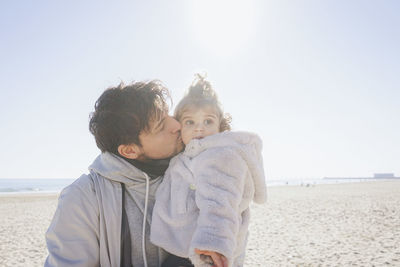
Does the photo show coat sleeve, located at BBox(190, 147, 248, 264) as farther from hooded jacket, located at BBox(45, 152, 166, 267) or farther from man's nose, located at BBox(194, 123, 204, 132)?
hooded jacket, located at BBox(45, 152, 166, 267)

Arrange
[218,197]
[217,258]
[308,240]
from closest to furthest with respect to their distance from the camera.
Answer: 1. [217,258]
2. [218,197]
3. [308,240]

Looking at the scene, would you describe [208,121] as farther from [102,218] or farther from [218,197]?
[102,218]

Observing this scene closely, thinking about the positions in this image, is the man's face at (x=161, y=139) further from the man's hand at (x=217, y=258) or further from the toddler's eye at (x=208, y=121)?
the man's hand at (x=217, y=258)

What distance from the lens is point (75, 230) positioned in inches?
77.5

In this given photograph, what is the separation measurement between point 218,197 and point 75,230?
0.94 m

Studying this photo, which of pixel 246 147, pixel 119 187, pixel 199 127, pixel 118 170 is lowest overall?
pixel 119 187

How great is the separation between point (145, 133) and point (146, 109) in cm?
19

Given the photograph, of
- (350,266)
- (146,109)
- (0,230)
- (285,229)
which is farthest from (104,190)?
(0,230)

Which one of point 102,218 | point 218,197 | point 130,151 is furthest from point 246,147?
point 102,218

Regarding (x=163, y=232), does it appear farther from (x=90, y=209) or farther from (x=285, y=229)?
(x=285, y=229)

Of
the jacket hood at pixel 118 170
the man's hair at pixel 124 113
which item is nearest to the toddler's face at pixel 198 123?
the man's hair at pixel 124 113

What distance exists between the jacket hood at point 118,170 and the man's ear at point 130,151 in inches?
3.6

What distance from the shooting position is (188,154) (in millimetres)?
2238

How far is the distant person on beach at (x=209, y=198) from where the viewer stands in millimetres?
1729
